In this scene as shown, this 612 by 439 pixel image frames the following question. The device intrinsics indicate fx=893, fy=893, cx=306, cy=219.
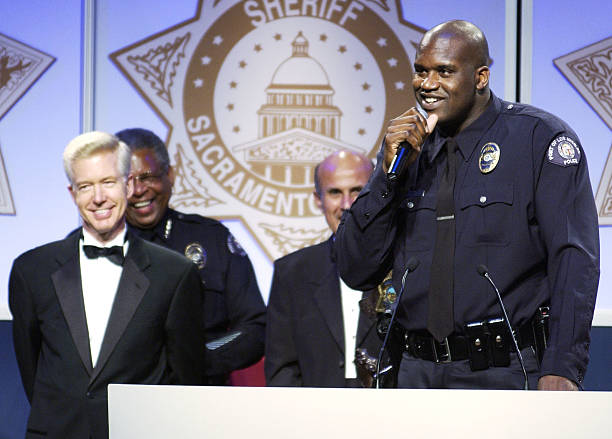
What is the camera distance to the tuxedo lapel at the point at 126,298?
8.73ft

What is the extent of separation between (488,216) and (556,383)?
426 mm

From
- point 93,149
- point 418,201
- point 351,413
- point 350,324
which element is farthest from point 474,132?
point 93,149

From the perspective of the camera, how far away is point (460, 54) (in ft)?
7.13

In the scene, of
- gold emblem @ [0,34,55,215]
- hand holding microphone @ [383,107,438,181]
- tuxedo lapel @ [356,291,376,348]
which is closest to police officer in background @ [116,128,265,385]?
tuxedo lapel @ [356,291,376,348]

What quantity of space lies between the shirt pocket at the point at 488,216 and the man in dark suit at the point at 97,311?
1.07m

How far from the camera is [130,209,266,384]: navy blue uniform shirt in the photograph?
11.1 ft

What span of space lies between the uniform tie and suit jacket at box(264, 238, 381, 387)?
0.93 m

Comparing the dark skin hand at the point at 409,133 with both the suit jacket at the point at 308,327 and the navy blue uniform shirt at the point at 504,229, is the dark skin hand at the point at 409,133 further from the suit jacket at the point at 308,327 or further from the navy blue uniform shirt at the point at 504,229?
the suit jacket at the point at 308,327

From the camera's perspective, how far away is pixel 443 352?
83.1 inches

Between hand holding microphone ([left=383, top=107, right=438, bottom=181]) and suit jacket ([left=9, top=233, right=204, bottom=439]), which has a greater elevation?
hand holding microphone ([left=383, top=107, right=438, bottom=181])

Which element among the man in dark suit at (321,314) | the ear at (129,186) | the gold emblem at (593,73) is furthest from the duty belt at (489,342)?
the gold emblem at (593,73)

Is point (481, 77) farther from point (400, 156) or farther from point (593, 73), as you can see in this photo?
point (593, 73)

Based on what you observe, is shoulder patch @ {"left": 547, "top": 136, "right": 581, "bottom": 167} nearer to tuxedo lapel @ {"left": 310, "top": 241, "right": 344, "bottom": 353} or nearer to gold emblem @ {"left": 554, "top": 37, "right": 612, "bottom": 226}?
tuxedo lapel @ {"left": 310, "top": 241, "right": 344, "bottom": 353}

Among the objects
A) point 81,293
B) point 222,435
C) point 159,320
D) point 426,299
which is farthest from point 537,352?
point 81,293
